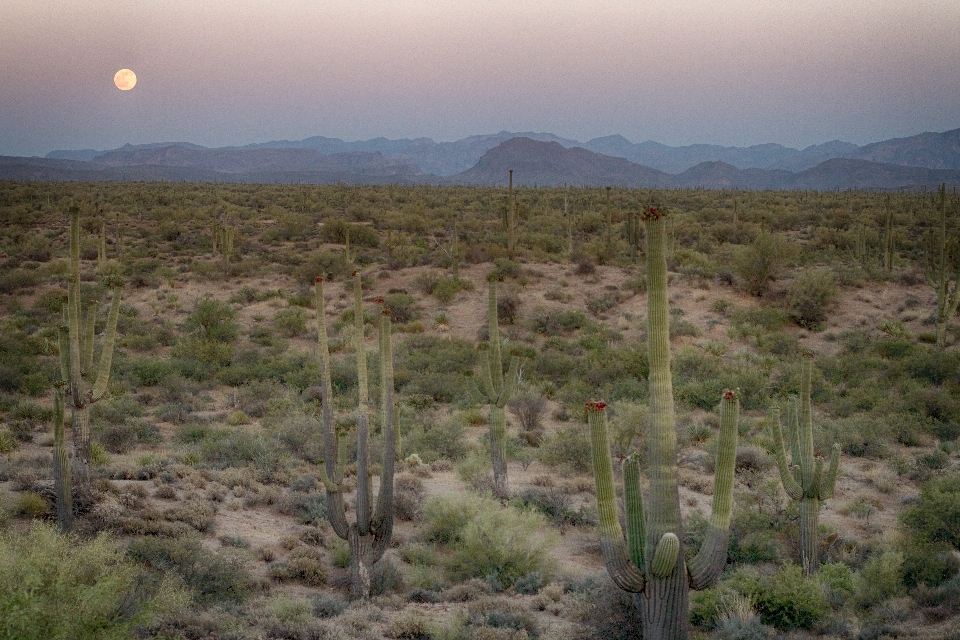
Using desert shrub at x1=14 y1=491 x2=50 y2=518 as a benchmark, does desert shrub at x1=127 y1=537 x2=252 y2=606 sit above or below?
below

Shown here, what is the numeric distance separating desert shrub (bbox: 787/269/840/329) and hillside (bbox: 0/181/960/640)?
74 millimetres

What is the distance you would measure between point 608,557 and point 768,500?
6196mm

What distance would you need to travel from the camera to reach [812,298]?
23719 mm

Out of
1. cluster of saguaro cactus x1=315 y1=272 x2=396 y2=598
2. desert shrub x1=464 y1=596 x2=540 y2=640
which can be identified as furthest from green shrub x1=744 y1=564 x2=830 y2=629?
cluster of saguaro cactus x1=315 y1=272 x2=396 y2=598

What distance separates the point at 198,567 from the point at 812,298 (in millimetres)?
21772

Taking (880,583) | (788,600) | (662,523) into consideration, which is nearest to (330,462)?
(662,523)

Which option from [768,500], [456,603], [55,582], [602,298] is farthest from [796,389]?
[55,582]

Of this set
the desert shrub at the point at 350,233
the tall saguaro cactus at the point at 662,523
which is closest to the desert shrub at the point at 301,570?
the tall saguaro cactus at the point at 662,523

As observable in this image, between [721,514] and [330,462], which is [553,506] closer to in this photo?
[330,462]

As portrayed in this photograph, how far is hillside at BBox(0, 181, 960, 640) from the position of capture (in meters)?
7.63

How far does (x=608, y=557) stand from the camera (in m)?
6.01

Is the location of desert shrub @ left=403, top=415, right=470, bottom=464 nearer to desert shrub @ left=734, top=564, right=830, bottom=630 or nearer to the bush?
desert shrub @ left=734, top=564, right=830, bottom=630

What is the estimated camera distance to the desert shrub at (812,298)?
2348 cm

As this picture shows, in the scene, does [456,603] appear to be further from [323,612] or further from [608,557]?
[608,557]
